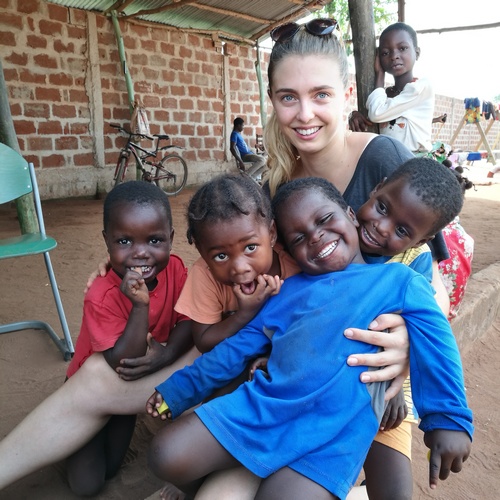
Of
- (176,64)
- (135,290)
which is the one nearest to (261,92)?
(176,64)

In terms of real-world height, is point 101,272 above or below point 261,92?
below

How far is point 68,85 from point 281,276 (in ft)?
23.1

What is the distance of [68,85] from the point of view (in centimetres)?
731

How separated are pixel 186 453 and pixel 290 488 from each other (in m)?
0.27

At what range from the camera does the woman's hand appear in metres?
1.20

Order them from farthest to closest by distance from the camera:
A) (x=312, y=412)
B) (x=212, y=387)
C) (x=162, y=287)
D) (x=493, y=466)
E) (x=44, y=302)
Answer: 1. (x=44, y=302)
2. (x=493, y=466)
3. (x=162, y=287)
4. (x=212, y=387)
5. (x=312, y=412)

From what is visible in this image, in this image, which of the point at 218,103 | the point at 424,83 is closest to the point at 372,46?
the point at 424,83

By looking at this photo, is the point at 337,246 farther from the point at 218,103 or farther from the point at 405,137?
the point at 218,103

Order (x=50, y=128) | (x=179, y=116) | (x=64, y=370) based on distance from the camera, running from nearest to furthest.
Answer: (x=64, y=370) < (x=50, y=128) < (x=179, y=116)

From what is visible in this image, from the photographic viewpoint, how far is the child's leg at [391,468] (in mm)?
1295

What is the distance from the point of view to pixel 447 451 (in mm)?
1144

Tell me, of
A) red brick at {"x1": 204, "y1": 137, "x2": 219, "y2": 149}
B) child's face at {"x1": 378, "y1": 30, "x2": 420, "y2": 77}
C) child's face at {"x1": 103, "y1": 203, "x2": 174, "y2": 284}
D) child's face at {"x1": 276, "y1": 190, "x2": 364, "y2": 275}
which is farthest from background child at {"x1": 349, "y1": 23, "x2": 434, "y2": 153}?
red brick at {"x1": 204, "y1": 137, "x2": 219, "y2": 149}

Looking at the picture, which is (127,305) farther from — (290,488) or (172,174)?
(172,174)

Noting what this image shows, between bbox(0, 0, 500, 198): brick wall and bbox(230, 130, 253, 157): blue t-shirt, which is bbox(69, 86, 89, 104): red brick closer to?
bbox(0, 0, 500, 198): brick wall
